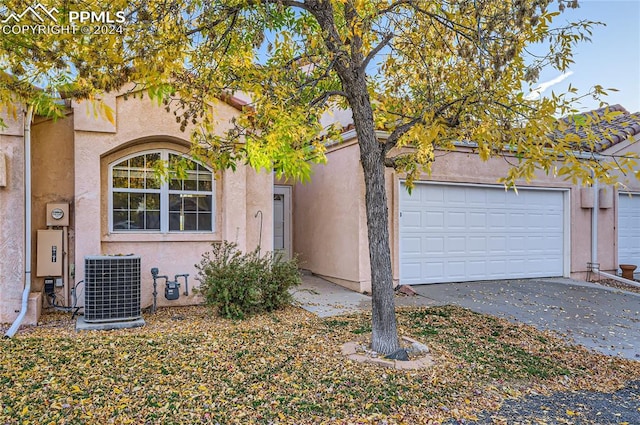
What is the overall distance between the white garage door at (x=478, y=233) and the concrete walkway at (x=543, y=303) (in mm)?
332

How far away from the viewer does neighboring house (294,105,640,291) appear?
8.61 m

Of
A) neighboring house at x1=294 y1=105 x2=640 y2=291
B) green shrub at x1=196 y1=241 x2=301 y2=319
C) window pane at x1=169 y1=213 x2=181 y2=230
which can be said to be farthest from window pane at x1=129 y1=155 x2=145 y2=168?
neighboring house at x1=294 y1=105 x2=640 y2=291

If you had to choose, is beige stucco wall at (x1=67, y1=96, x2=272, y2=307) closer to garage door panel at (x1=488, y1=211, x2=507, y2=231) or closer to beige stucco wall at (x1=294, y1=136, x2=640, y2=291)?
beige stucco wall at (x1=294, y1=136, x2=640, y2=291)

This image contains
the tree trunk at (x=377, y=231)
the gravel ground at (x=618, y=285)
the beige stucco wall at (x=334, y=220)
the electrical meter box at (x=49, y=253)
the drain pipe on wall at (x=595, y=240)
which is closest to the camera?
the tree trunk at (x=377, y=231)

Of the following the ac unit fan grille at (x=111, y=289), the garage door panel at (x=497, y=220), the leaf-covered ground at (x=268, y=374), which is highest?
the garage door panel at (x=497, y=220)

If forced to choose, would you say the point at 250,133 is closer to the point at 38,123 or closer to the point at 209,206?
the point at 209,206

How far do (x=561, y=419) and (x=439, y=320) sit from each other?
108 inches

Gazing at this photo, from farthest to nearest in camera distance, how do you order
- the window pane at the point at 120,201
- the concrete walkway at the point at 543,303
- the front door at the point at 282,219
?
the front door at the point at 282,219 < the window pane at the point at 120,201 < the concrete walkway at the point at 543,303

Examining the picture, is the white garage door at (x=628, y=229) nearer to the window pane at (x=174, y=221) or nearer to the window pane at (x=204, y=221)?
the window pane at (x=204, y=221)

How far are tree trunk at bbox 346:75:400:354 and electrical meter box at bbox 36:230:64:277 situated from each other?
488 cm

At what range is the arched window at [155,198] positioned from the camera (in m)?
6.96

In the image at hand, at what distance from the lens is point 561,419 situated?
3.40 metres

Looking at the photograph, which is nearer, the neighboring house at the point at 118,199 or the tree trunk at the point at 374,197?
the tree trunk at the point at 374,197

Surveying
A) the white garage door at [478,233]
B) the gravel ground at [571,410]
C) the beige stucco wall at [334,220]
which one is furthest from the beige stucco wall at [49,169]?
the gravel ground at [571,410]
